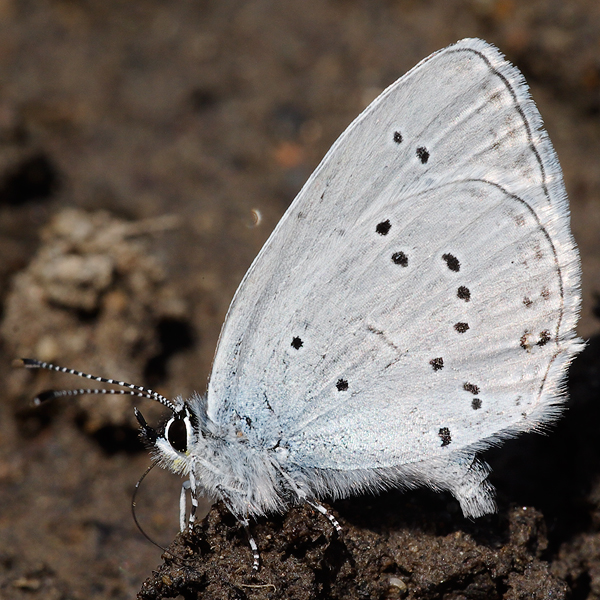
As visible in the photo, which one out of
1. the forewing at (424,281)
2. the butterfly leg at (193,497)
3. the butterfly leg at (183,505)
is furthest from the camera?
the butterfly leg at (183,505)

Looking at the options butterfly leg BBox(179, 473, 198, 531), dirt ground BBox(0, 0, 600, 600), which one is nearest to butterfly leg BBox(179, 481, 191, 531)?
butterfly leg BBox(179, 473, 198, 531)

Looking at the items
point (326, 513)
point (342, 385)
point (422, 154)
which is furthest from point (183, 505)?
point (422, 154)

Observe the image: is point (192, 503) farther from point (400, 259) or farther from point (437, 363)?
point (400, 259)

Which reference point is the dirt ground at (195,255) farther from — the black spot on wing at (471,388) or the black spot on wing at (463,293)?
the black spot on wing at (463,293)

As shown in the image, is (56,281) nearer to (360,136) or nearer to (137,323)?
(137,323)

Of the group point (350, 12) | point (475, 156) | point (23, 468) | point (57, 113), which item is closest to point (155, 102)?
point (57, 113)

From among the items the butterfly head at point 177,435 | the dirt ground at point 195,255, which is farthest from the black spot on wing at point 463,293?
the butterfly head at point 177,435

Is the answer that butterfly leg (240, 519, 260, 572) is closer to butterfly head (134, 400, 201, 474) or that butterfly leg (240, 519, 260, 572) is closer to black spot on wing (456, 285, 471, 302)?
butterfly head (134, 400, 201, 474)
